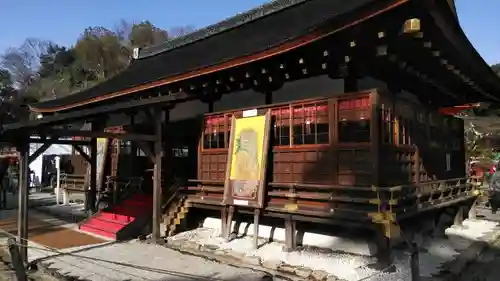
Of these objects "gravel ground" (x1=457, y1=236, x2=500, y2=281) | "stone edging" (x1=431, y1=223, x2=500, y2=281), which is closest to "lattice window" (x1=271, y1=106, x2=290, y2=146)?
"stone edging" (x1=431, y1=223, x2=500, y2=281)

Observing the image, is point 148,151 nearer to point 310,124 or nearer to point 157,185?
point 157,185

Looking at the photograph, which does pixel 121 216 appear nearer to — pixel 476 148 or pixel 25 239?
pixel 25 239

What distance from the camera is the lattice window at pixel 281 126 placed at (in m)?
7.95

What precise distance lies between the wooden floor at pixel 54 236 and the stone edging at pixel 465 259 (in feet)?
23.7

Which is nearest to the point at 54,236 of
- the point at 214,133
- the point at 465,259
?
the point at 214,133

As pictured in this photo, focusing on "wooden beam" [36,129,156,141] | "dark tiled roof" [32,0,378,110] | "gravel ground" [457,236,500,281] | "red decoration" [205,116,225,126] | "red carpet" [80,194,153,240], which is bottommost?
"gravel ground" [457,236,500,281]

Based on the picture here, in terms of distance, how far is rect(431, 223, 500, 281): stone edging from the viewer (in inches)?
251

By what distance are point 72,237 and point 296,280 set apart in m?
6.29

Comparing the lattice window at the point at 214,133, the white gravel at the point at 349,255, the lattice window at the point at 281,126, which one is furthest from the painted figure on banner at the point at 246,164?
the white gravel at the point at 349,255

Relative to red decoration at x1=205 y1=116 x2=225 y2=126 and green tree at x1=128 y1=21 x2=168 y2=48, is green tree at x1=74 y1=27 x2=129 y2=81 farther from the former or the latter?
red decoration at x1=205 y1=116 x2=225 y2=126

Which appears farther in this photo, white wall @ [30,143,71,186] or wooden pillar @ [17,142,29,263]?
white wall @ [30,143,71,186]

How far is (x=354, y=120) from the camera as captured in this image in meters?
6.93

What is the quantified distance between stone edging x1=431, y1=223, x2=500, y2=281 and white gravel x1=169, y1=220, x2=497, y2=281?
0.48 feet

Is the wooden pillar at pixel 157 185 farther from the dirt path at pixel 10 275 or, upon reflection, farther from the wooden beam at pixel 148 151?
the dirt path at pixel 10 275
